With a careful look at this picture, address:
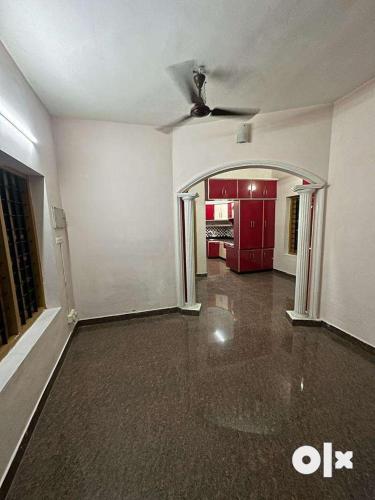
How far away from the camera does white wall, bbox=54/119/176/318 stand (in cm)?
285

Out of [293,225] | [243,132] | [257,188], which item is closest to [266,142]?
[243,132]

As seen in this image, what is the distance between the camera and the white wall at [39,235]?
4.44 feet

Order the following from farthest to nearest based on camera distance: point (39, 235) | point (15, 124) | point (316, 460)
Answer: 1. point (39, 235)
2. point (15, 124)
3. point (316, 460)

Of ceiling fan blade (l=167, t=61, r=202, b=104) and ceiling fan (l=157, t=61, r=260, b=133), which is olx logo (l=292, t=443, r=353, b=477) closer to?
ceiling fan (l=157, t=61, r=260, b=133)

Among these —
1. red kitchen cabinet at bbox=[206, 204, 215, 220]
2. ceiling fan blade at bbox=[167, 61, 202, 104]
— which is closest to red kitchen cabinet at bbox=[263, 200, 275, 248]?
red kitchen cabinet at bbox=[206, 204, 215, 220]

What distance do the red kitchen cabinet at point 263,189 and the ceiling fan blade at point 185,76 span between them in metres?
3.78

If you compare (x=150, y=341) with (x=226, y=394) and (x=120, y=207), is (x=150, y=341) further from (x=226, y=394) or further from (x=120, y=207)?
(x=120, y=207)

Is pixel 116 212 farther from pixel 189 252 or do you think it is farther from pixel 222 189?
pixel 222 189

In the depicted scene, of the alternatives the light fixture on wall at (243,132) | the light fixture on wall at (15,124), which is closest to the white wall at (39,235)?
the light fixture on wall at (15,124)

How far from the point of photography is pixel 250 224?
18.4ft

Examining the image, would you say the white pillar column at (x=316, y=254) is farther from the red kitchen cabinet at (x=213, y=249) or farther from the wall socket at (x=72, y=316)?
the red kitchen cabinet at (x=213, y=249)

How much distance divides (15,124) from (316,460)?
318cm

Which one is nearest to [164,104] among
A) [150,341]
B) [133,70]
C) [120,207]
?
[133,70]

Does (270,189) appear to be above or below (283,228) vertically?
above
